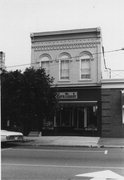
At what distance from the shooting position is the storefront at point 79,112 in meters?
22.2

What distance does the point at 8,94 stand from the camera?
691 inches

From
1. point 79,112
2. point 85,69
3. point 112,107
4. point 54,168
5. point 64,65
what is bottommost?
point 54,168

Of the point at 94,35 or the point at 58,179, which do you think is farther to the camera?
the point at 94,35

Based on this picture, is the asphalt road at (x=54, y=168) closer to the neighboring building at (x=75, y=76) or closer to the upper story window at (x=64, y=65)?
the neighboring building at (x=75, y=76)

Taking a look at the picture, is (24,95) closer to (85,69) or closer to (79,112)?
(79,112)

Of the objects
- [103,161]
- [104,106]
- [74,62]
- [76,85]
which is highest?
[74,62]

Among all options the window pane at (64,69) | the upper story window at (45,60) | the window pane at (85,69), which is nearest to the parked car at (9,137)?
the window pane at (64,69)

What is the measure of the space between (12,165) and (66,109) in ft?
44.3

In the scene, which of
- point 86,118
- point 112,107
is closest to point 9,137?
point 86,118

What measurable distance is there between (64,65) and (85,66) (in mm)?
1661

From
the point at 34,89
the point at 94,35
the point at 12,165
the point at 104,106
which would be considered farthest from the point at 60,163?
the point at 94,35

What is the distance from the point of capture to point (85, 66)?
2272cm

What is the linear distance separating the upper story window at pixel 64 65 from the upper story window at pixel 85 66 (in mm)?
1062

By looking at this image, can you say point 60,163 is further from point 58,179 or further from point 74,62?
point 74,62
